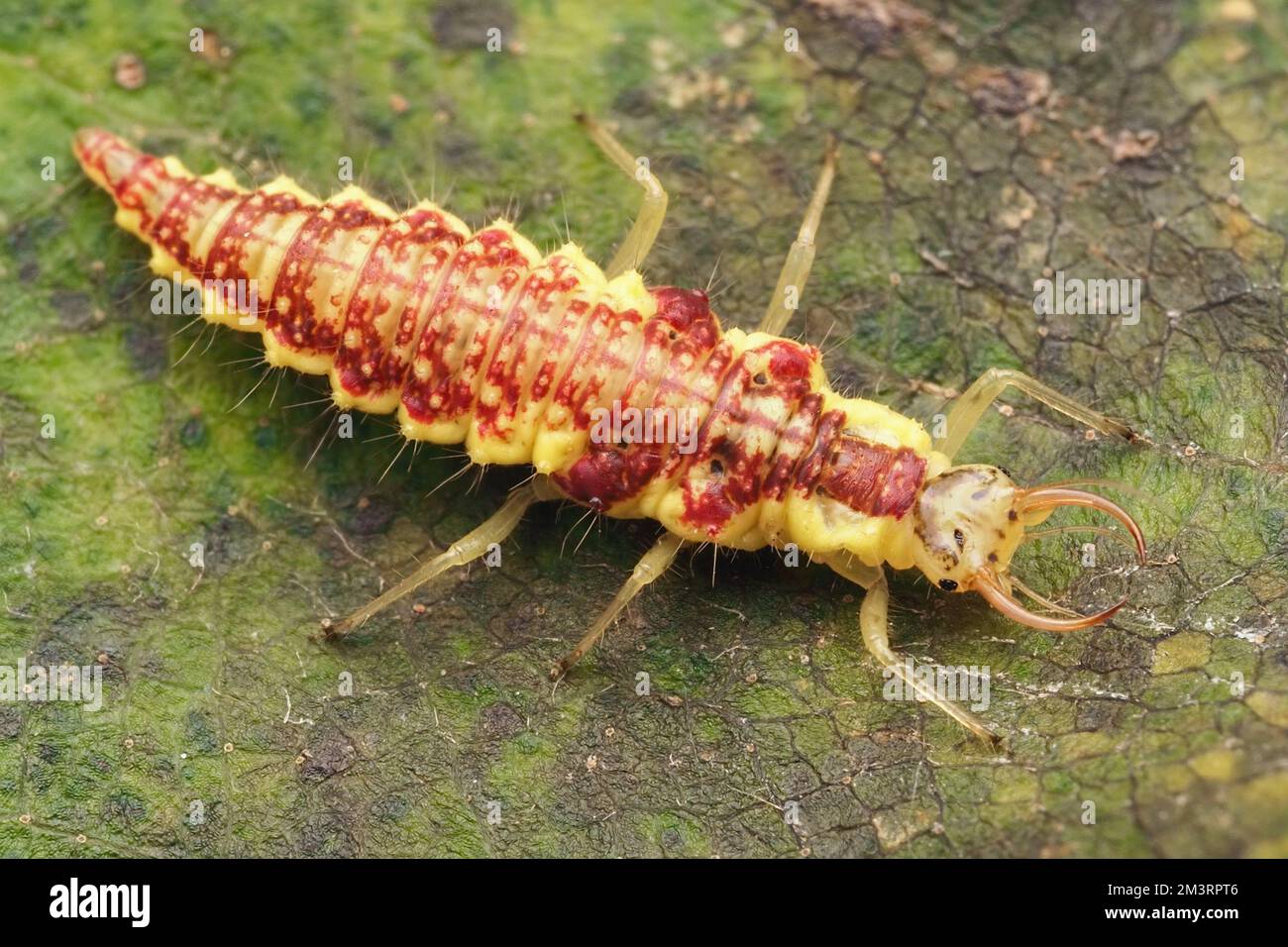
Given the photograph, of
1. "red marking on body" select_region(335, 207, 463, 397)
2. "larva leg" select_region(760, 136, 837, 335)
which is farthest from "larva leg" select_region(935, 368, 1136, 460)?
"red marking on body" select_region(335, 207, 463, 397)

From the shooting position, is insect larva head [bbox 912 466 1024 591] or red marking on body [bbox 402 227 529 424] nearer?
insect larva head [bbox 912 466 1024 591]

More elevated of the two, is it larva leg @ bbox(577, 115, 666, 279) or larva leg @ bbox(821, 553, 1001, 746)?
larva leg @ bbox(577, 115, 666, 279)

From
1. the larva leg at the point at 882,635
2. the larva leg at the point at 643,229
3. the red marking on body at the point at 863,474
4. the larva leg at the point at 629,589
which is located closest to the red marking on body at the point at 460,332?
the larva leg at the point at 643,229

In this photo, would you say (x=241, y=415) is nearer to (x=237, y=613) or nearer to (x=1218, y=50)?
(x=237, y=613)

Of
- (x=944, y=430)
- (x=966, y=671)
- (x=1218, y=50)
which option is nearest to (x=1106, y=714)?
(x=966, y=671)

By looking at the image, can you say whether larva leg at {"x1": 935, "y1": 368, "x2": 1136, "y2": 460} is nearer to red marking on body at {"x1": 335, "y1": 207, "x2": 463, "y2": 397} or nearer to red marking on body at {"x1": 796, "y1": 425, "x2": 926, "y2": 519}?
red marking on body at {"x1": 796, "y1": 425, "x2": 926, "y2": 519}

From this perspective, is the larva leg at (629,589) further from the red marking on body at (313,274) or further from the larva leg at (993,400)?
the red marking on body at (313,274)

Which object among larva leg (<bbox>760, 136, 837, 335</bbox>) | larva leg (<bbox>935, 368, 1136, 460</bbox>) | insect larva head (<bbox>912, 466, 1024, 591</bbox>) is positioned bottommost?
insect larva head (<bbox>912, 466, 1024, 591</bbox>)
